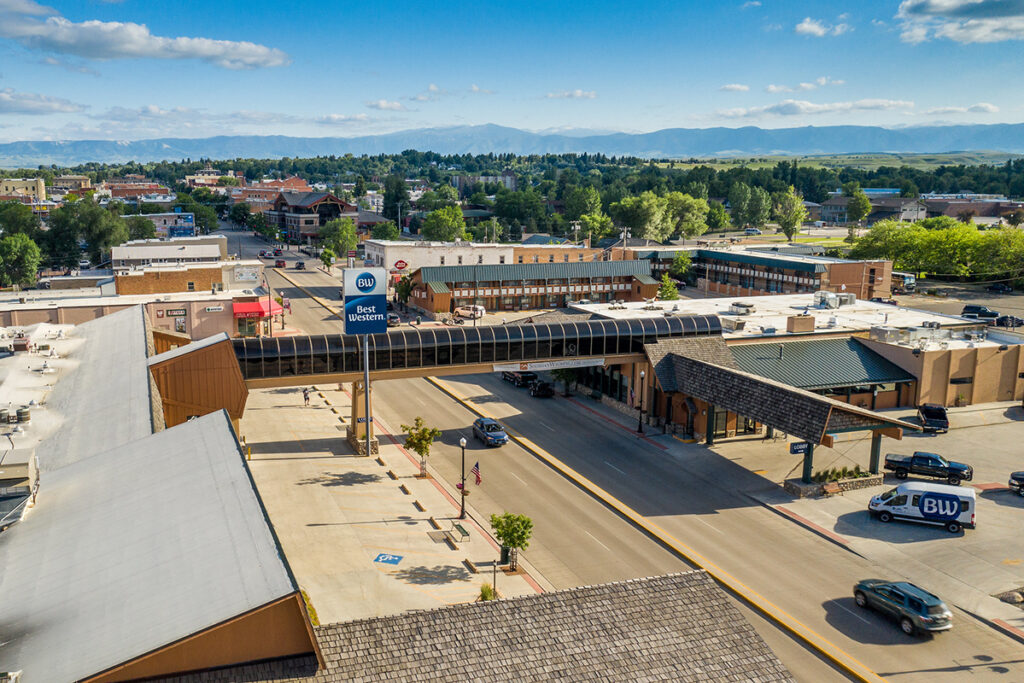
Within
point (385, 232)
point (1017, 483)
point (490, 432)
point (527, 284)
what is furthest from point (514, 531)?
point (385, 232)

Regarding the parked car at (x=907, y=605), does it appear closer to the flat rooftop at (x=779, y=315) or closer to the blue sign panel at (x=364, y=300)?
the blue sign panel at (x=364, y=300)

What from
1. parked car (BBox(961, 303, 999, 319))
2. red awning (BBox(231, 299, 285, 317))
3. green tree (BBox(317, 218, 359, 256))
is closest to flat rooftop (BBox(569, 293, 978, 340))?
parked car (BBox(961, 303, 999, 319))

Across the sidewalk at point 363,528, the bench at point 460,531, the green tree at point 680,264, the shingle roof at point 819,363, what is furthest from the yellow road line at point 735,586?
the green tree at point 680,264

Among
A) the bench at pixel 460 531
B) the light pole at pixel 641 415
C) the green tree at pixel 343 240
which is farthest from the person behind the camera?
the green tree at pixel 343 240

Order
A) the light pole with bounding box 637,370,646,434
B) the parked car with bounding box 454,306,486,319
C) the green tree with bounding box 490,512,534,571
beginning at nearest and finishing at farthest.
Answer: the green tree with bounding box 490,512,534,571, the light pole with bounding box 637,370,646,434, the parked car with bounding box 454,306,486,319

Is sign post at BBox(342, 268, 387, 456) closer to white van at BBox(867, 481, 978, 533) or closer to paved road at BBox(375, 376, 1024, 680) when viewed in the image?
paved road at BBox(375, 376, 1024, 680)

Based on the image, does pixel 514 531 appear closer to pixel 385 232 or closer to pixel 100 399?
pixel 100 399

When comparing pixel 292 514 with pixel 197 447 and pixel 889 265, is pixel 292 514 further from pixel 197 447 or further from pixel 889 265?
pixel 889 265
